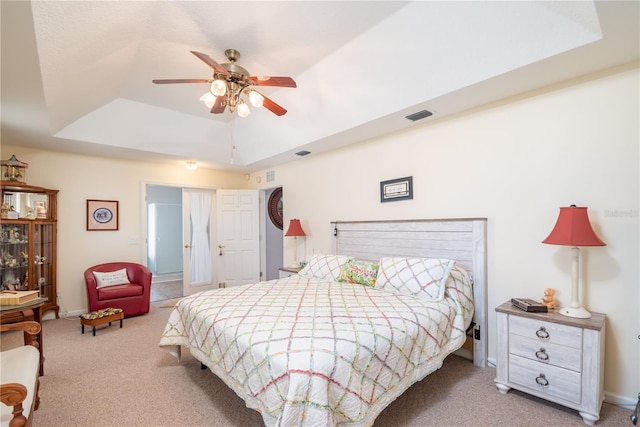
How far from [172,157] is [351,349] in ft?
14.5

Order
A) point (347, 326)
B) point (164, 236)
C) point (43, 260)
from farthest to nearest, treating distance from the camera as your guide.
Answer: point (164, 236) < point (43, 260) < point (347, 326)

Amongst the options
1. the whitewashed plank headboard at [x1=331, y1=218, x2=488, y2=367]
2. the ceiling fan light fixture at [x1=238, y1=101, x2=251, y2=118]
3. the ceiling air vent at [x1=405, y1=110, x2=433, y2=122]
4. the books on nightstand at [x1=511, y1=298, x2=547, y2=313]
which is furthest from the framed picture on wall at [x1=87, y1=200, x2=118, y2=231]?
the books on nightstand at [x1=511, y1=298, x2=547, y2=313]

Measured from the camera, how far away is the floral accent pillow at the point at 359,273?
9.92ft

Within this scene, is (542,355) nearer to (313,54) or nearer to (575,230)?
(575,230)

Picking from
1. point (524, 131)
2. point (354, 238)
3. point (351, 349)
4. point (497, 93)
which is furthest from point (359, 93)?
point (351, 349)

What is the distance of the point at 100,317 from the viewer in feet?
11.5

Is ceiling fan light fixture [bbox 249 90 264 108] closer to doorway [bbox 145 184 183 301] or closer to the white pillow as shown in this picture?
the white pillow

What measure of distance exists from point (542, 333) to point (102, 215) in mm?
5699

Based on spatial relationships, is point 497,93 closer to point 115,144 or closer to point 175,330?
point 175,330

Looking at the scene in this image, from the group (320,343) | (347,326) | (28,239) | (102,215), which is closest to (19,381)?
(320,343)

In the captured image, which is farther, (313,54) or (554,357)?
(313,54)

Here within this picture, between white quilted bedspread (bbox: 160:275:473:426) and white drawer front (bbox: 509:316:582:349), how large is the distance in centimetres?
37

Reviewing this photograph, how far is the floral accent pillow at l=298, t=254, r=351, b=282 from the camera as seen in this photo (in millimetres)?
3373

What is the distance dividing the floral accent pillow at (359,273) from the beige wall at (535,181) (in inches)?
30.1
